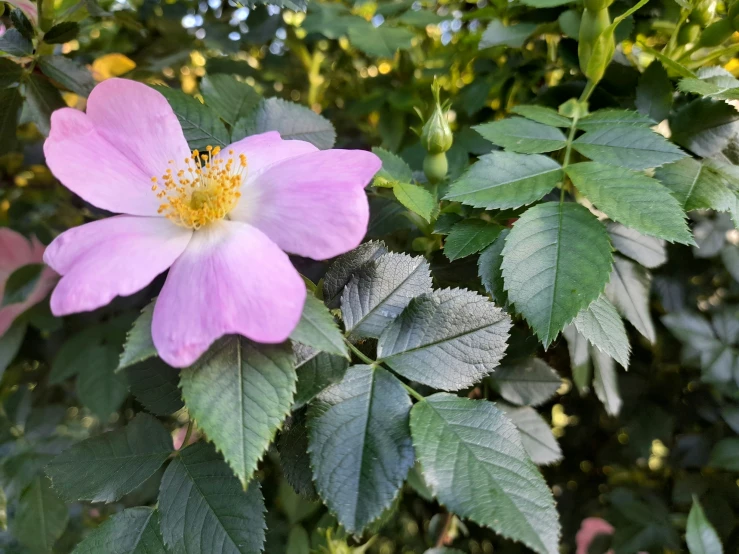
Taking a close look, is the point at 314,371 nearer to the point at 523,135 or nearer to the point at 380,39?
the point at 523,135

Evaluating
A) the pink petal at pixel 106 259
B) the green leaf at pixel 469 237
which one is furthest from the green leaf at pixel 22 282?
the green leaf at pixel 469 237

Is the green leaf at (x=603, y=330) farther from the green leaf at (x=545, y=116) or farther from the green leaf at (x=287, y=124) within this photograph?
the green leaf at (x=287, y=124)

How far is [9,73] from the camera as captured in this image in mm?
705

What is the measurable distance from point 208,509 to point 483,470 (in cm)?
28

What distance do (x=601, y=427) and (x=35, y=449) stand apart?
1.11 metres

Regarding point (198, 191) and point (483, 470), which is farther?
point (198, 191)

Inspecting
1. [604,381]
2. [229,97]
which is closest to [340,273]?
[229,97]

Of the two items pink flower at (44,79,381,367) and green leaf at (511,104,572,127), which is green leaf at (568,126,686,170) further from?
pink flower at (44,79,381,367)

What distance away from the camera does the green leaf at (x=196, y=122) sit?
65 centimetres

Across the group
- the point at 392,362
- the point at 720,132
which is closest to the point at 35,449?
the point at 392,362

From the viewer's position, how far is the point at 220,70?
104 centimetres

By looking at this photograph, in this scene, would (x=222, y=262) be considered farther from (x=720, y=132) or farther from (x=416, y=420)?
(x=720, y=132)

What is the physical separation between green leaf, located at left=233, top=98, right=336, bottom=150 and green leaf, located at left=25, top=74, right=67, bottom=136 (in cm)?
28

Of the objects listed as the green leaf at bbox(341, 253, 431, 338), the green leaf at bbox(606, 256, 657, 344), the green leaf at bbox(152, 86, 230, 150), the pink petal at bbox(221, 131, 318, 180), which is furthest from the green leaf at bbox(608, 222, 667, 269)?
the green leaf at bbox(152, 86, 230, 150)
